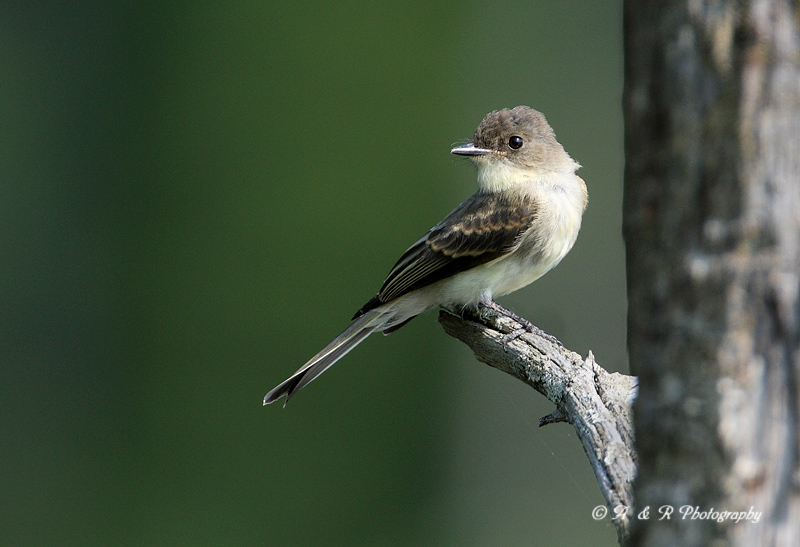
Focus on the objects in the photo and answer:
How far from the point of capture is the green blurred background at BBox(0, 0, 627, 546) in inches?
365

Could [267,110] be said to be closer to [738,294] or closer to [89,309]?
[89,309]

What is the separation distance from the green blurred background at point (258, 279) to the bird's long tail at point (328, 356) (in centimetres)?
407

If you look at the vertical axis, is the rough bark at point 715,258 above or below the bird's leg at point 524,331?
above

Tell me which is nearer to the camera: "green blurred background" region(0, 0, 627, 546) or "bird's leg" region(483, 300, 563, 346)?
"bird's leg" region(483, 300, 563, 346)

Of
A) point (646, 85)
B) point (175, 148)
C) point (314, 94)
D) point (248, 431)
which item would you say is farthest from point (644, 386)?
point (175, 148)

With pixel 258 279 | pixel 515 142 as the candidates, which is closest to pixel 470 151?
pixel 515 142

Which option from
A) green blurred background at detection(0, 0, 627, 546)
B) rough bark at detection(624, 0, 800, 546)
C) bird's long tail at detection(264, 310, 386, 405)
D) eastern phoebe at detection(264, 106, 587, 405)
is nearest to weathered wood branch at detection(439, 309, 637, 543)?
eastern phoebe at detection(264, 106, 587, 405)

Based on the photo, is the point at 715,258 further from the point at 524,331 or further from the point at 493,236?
the point at 493,236

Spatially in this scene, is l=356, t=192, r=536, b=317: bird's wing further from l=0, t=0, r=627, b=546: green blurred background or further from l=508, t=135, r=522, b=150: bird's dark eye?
l=0, t=0, r=627, b=546: green blurred background

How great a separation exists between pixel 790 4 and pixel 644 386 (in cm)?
80

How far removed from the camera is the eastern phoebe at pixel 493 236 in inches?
181

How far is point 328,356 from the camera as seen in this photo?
479 cm

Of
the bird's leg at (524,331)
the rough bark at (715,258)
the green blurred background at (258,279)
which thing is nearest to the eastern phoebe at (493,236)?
the bird's leg at (524,331)

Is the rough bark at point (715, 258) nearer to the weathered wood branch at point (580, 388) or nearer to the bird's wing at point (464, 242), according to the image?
the weathered wood branch at point (580, 388)
